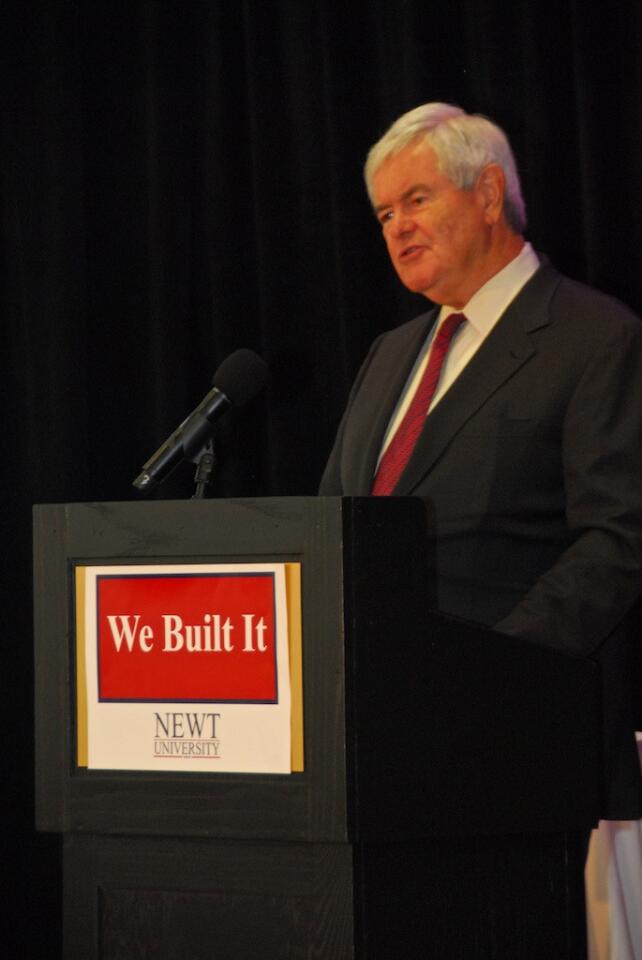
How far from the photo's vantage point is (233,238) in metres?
3.07

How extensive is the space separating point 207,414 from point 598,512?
569 millimetres

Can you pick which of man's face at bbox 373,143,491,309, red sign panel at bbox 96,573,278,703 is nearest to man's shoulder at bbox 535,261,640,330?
man's face at bbox 373,143,491,309

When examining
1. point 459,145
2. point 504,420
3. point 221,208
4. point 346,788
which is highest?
point 221,208

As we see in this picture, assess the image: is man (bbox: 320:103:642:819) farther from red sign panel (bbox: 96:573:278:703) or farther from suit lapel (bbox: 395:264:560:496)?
red sign panel (bbox: 96:573:278:703)

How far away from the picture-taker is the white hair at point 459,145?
231 centimetres

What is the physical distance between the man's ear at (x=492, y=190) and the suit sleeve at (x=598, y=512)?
0.39 metres

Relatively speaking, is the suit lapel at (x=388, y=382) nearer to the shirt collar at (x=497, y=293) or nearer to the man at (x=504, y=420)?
the man at (x=504, y=420)

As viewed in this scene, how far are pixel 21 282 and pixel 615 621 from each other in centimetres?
202

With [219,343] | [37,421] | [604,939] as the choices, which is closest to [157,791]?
[604,939]

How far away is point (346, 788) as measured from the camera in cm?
119

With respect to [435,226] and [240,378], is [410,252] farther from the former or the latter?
[240,378]

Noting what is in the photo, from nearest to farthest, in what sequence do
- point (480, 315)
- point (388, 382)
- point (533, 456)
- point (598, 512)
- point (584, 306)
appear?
point (598, 512)
point (533, 456)
point (584, 306)
point (480, 315)
point (388, 382)

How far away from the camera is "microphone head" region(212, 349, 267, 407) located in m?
2.08

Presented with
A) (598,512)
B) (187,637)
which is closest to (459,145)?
(598,512)
